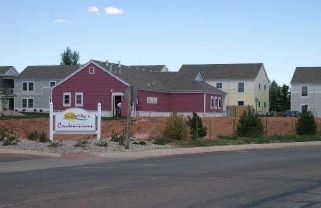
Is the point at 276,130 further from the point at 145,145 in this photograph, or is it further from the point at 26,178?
the point at 26,178

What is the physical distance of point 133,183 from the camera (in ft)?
43.4

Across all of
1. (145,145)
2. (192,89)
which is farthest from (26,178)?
(192,89)

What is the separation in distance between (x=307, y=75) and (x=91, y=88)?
34.4 meters

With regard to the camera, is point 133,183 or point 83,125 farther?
point 83,125

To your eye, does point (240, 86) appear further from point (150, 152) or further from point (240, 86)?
point (150, 152)

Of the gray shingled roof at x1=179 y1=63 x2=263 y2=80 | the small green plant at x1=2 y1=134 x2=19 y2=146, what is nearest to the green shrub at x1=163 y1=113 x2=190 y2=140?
the small green plant at x1=2 y1=134 x2=19 y2=146

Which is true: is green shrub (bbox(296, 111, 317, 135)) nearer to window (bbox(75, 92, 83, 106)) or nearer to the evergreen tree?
window (bbox(75, 92, 83, 106))

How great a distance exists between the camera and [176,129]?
99.7 feet

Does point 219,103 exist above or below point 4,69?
below

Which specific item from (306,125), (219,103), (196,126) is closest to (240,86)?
(219,103)

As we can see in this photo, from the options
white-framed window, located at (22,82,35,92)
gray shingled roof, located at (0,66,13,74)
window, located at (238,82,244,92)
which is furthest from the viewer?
gray shingled roof, located at (0,66,13,74)

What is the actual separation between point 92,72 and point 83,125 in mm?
29275

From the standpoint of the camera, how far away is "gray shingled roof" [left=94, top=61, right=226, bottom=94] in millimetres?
56281

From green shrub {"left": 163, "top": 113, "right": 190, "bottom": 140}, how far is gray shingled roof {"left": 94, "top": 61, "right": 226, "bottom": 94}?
80.6 feet
